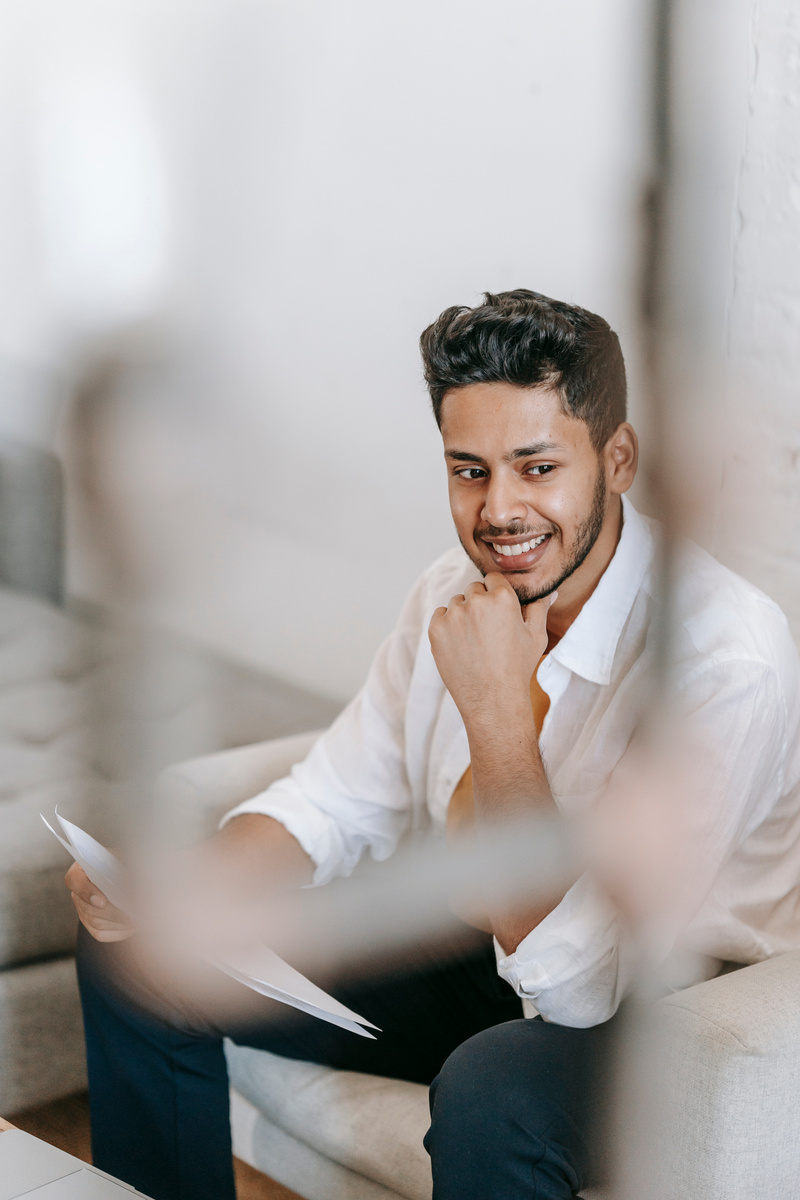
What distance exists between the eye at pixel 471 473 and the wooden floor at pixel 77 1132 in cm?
48

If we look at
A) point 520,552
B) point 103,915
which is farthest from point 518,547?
point 103,915

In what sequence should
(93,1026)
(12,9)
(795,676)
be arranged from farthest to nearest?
(93,1026) → (795,676) → (12,9)

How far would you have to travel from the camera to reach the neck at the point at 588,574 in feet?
2.20

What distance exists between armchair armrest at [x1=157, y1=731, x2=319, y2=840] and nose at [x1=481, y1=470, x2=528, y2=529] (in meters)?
0.38

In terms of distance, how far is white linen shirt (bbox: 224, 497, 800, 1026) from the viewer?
1.82ft

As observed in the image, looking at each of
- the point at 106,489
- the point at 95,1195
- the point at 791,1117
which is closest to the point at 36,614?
the point at 106,489

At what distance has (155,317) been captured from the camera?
0.21 meters

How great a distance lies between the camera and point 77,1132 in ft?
2.53

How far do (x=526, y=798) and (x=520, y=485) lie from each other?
0.18 metres

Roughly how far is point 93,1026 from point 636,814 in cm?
53

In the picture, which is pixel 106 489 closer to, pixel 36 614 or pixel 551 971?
pixel 36 614

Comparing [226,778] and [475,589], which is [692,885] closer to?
[475,589]

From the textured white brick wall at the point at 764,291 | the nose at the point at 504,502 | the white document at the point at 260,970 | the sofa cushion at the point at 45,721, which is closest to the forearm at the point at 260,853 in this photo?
the white document at the point at 260,970

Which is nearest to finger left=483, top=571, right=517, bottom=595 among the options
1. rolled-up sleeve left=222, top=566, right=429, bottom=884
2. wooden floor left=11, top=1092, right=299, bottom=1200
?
rolled-up sleeve left=222, top=566, right=429, bottom=884
